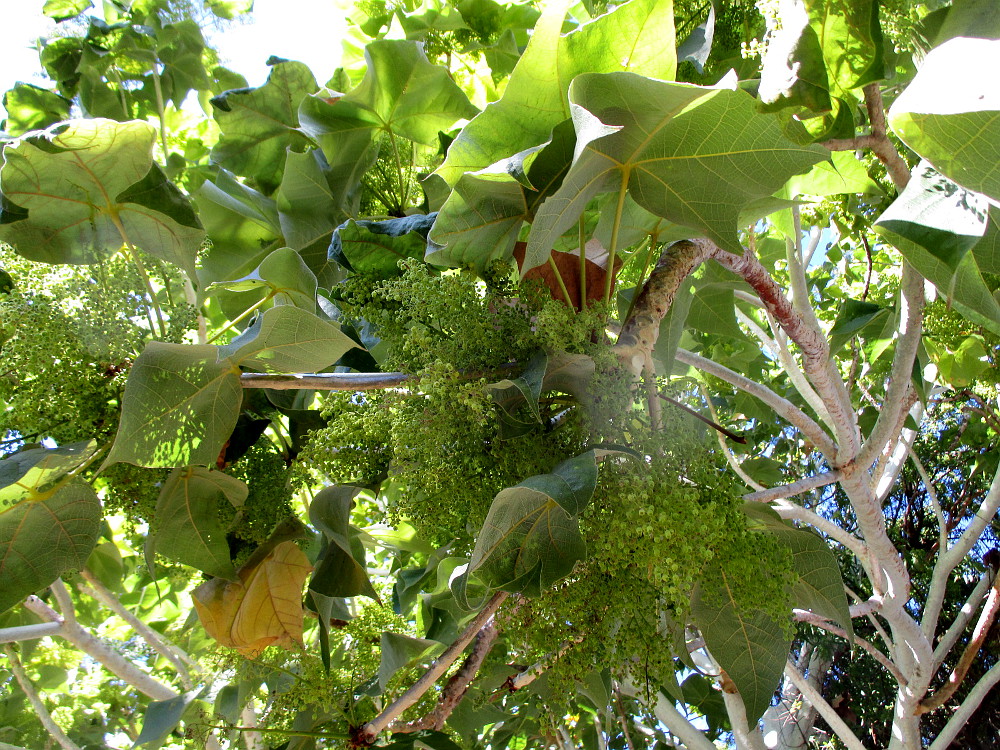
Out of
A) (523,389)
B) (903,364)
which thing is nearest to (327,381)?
(523,389)

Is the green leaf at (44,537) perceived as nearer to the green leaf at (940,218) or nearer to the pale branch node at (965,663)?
the green leaf at (940,218)

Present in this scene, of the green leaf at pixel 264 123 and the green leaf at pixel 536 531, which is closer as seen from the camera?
the green leaf at pixel 536 531

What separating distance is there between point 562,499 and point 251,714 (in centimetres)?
222

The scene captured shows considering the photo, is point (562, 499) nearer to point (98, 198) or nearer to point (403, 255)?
point (403, 255)

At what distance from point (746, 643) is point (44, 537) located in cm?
100

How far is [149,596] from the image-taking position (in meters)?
3.32

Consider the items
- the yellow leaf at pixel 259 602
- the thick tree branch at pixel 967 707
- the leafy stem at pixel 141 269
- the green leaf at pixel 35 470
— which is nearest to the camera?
the green leaf at pixel 35 470

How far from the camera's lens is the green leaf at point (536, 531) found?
0.72m

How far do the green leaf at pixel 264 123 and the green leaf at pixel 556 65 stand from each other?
31.8 inches

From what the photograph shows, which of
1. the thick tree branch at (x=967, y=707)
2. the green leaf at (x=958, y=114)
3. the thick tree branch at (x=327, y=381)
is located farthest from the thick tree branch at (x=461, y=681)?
the thick tree branch at (x=967, y=707)

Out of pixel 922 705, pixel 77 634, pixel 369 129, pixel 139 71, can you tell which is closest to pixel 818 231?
pixel 922 705

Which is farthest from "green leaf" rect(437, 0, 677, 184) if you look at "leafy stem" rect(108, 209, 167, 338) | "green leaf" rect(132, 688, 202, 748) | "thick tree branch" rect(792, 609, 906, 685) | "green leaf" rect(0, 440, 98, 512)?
"thick tree branch" rect(792, 609, 906, 685)

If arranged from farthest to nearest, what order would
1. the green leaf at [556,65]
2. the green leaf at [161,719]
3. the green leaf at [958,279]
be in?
the green leaf at [161,719]
the green leaf at [556,65]
the green leaf at [958,279]

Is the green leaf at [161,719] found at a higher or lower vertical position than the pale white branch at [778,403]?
lower
